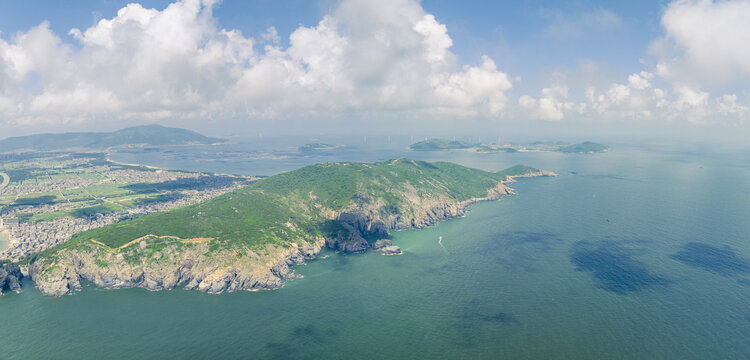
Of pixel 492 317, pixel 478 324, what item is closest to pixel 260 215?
pixel 478 324

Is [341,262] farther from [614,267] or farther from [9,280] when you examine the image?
[9,280]

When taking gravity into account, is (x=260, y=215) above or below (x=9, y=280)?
above

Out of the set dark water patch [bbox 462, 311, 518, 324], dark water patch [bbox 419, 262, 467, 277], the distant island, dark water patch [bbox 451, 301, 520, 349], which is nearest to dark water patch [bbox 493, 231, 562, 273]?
dark water patch [bbox 419, 262, 467, 277]

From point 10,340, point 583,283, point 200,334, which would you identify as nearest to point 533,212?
point 583,283

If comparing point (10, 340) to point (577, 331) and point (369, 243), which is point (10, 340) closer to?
point (369, 243)

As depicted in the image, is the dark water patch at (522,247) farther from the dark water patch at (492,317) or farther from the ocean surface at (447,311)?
the dark water patch at (492,317)

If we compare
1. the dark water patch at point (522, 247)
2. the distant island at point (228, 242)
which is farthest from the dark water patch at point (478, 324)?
the distant island at point (228, 242)

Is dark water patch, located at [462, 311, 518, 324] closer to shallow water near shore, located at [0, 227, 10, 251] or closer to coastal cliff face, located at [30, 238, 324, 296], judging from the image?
coastal cliff face, located at [30, 238, 324, 296]
